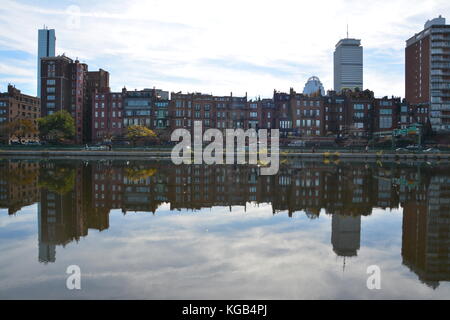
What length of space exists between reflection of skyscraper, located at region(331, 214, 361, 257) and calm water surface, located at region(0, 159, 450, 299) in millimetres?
54

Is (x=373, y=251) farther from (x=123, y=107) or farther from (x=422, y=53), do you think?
(x=422, y=53)

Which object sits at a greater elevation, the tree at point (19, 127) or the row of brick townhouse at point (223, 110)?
the row of brick townhouse at point (223, 110)

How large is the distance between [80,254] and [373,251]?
9.95 metres

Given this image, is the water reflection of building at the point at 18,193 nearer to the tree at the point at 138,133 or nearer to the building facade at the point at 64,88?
the tree at the point at 138,133

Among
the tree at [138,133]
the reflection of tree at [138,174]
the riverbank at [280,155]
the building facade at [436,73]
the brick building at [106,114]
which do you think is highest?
the building facade at [436,73]

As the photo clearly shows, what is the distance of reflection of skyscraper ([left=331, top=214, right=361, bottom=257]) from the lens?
1422cm

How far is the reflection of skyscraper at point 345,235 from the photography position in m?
14.2

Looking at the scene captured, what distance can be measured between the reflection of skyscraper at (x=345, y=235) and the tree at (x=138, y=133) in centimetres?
8605

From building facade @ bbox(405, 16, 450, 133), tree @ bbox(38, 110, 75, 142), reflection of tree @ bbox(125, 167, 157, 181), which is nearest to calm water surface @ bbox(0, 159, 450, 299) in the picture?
reflection of tree @ bbox(125, 167, 157, 181)

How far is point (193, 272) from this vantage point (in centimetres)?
1196

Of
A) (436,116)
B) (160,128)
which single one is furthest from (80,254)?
(436,116)

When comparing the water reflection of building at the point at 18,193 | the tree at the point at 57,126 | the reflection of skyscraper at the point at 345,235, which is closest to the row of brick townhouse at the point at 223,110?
the tree at the point at 57,126

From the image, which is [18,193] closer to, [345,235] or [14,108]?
[345,235]
